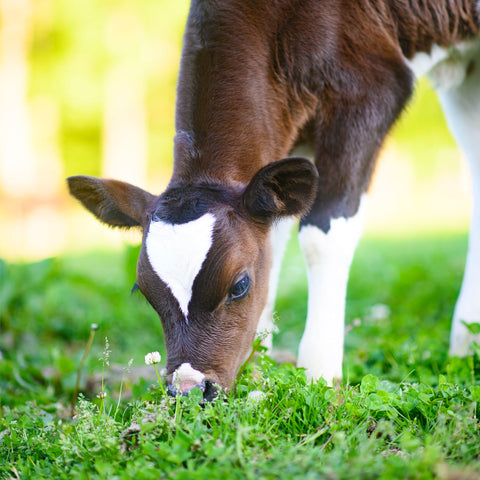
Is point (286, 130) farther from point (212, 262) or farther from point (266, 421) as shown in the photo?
point (266, 421)

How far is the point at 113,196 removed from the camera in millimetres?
3396

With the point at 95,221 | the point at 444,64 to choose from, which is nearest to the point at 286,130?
the point at 444,64

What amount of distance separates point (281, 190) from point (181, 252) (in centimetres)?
69

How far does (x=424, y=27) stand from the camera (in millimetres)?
3807

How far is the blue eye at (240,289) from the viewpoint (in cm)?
297

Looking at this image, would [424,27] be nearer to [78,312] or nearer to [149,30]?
[78,312]

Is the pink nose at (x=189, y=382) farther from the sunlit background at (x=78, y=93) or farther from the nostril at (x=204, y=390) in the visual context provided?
the sunlit background at (x=78, y=93)

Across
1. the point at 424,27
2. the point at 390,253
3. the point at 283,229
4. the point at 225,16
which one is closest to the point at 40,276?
the point at 283,229

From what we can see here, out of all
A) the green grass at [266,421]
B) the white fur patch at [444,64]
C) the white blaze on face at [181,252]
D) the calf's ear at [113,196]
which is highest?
the white fur patch at [444,64]

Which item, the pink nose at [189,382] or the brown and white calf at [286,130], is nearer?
the pink nose at [189,382]

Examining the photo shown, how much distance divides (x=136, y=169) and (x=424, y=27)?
17115mm

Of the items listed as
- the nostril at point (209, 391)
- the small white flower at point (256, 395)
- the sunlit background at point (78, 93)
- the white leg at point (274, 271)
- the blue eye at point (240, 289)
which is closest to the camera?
the small white flower at point (256, 395)

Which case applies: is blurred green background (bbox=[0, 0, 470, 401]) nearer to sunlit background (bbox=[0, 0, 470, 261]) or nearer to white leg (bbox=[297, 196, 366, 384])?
sunlit background (bbox=[0, 0, 470, 261])

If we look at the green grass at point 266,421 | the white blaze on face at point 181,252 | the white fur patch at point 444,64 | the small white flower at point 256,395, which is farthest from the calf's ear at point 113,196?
the white fur patch at point 444,64
